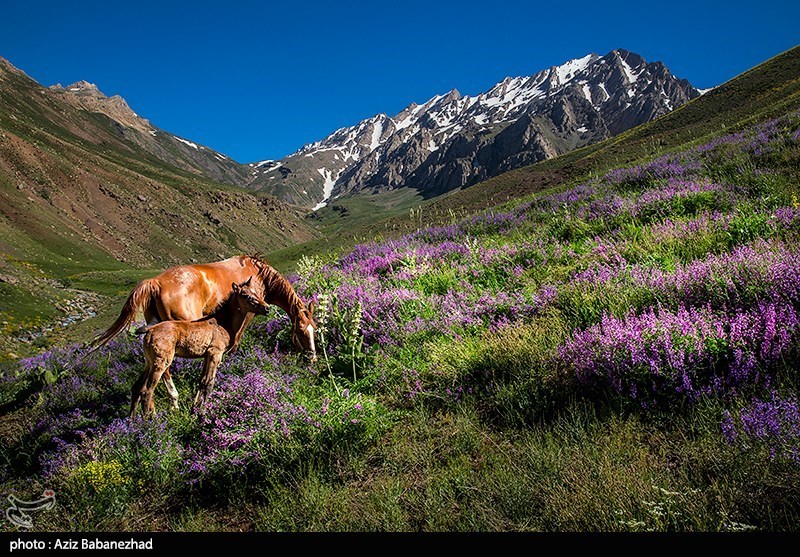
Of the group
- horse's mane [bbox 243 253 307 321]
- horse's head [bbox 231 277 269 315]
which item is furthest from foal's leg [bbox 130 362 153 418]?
horse's mane [bbox 243 253 307 321]

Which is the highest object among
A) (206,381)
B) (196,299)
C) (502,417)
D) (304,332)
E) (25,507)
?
(196,299)

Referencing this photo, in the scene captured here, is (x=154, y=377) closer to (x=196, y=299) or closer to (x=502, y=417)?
(x=196, y=299)

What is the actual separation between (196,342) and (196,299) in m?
1.30

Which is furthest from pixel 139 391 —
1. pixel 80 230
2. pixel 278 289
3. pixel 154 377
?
pixel 80 230

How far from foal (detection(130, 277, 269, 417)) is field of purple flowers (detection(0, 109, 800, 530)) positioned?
0.34 metres

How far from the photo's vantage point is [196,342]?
15.7 feet

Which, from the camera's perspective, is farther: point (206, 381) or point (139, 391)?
point (206, 381)

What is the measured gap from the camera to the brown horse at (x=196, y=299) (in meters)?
5.42

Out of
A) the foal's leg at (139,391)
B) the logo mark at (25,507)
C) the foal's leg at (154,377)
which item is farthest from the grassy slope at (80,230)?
the foal's leg at (154,377)

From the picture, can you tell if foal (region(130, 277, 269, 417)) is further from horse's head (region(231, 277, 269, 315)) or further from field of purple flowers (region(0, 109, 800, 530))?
field of purple flowers (region(0, 109, 800, 530))

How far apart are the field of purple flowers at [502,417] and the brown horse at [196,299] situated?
0.61m
